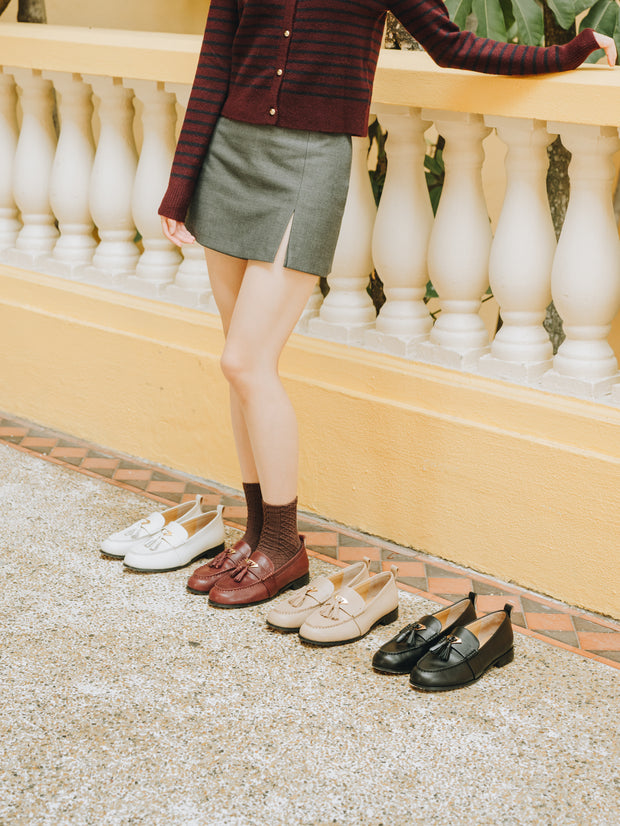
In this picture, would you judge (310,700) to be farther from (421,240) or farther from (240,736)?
(421,240)

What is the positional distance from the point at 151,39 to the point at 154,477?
1447 mm

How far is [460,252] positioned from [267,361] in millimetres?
671

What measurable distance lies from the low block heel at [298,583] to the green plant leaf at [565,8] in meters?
1.67

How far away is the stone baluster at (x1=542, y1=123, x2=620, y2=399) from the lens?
2.77 m

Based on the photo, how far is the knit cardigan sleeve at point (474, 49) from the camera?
2521 mm

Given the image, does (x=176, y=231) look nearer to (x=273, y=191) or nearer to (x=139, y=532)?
(x=273, y=191)

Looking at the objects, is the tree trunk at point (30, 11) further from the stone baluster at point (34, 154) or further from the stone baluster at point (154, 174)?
the stone baluster at point (154, 174)

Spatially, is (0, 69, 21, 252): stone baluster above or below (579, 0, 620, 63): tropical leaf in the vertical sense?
below

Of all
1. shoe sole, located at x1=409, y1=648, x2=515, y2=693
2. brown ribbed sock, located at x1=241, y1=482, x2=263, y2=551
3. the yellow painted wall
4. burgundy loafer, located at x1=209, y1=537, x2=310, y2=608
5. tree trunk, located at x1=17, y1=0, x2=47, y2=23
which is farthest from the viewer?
the yellow painted wall

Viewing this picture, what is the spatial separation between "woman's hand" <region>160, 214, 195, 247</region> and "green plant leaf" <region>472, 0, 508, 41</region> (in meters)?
1.09

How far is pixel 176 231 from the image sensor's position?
2781mm

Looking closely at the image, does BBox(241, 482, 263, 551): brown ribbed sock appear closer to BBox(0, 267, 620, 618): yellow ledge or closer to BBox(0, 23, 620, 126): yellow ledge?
BBox(0, 267, 620, 618): yellow ledge

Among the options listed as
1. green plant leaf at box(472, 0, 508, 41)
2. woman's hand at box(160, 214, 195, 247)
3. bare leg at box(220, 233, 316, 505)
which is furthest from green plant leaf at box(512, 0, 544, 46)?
woman's hand at box(160, 214, 195, 247)

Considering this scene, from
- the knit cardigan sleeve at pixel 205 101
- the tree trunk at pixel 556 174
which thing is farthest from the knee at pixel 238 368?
the tree trunk at pixel 556 174
